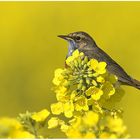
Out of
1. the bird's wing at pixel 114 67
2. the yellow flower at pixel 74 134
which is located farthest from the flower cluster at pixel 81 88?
the bird's wing at pixel 114 67

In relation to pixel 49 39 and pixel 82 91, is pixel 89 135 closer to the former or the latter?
pixel 82 91

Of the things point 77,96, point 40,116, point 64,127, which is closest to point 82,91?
point 77,96

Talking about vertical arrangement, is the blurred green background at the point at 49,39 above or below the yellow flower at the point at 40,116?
above

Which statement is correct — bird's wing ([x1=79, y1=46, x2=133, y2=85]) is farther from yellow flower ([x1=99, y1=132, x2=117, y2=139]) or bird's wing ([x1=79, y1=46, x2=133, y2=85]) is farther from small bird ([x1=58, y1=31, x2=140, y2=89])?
yellow flower ([x1=99, y1=132, x2=117, y2=139])

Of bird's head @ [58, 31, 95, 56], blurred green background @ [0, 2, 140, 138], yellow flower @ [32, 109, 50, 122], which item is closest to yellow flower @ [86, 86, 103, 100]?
yellow flower @ [32, 109, 50, 122]

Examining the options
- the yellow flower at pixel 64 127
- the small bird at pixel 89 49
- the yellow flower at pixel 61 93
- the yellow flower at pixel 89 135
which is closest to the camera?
the yellow flower at pixel 89 135

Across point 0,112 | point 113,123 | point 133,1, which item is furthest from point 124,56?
point 113,123

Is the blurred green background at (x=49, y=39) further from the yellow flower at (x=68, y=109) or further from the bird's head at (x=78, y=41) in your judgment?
the yellow flower at (x=68, y=109)
